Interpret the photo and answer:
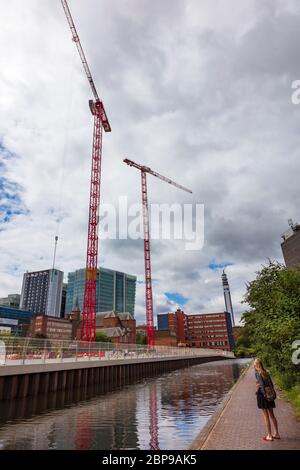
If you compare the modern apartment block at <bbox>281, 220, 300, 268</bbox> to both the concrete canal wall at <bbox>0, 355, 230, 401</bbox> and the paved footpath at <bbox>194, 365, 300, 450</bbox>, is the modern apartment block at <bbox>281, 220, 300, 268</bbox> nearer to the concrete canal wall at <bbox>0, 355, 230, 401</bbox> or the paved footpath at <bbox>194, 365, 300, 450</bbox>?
the concrete canal wall at <bbox>0, 355, 230, 401</bbox>

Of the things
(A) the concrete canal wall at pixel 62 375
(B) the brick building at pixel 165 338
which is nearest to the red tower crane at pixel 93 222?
(A) the concrete canal wall at pixel 62 375

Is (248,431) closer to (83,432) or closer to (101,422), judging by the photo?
(83,432)

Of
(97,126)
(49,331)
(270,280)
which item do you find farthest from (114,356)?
(49,331)

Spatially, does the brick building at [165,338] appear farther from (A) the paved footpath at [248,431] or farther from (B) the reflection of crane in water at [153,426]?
(A) the paved footpath at [248,431]

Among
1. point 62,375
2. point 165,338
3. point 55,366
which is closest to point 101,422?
point 55,366

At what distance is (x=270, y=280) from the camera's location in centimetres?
2028

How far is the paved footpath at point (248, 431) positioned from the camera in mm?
8523

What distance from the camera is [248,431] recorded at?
1020 cm

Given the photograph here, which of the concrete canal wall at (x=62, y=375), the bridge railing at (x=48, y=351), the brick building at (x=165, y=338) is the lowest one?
the concrete canal wall at (x=62, y=375)

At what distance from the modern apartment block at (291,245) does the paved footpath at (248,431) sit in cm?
8661

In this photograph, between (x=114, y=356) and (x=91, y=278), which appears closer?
(x=114, y=356)

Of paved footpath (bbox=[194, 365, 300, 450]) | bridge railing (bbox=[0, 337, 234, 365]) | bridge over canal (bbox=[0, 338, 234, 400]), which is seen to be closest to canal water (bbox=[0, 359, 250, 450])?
bridge over canal (bbox=[0, 338, 234, 400])
